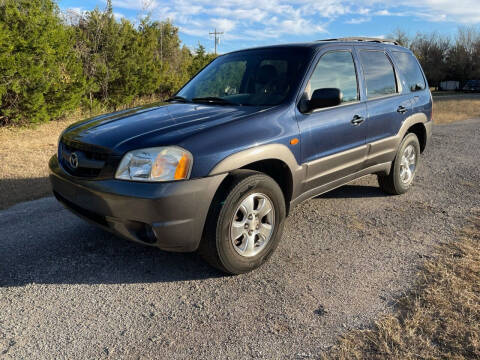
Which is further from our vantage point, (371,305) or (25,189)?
(25,189)

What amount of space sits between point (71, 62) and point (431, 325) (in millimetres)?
9689

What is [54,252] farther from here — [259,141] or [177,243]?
[259,141]

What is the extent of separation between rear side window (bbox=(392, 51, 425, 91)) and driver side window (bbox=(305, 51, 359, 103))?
1.12 meters

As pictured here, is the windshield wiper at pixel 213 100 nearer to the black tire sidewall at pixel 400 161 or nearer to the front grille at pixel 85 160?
the front grille at pixel 85 160

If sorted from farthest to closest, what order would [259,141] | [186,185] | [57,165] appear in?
[57,165]
[259,141]
[186,185]

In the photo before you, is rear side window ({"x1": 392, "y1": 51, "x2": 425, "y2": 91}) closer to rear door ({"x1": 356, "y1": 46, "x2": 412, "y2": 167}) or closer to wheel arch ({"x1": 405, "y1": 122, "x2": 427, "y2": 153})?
rear door ({"x1": 356, "y1": 46, "x2": 412, "y2": 167})

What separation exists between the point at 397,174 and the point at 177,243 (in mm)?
3229

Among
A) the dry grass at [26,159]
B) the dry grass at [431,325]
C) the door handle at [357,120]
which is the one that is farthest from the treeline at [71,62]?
the dry grass at [431,325]

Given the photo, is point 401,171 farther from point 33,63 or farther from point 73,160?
point 33,63

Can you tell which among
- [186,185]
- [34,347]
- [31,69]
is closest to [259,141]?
[186,185]

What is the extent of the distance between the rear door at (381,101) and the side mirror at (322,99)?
0.92m

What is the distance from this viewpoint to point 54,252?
11.2 ft

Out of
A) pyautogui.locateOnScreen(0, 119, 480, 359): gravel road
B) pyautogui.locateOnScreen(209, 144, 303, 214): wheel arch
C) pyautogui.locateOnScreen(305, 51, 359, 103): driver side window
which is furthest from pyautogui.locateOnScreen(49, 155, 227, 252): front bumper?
pyautogui.locateOnScreen(305, 51, 359, 103): driver side window

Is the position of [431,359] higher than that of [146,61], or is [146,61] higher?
[146,61]
